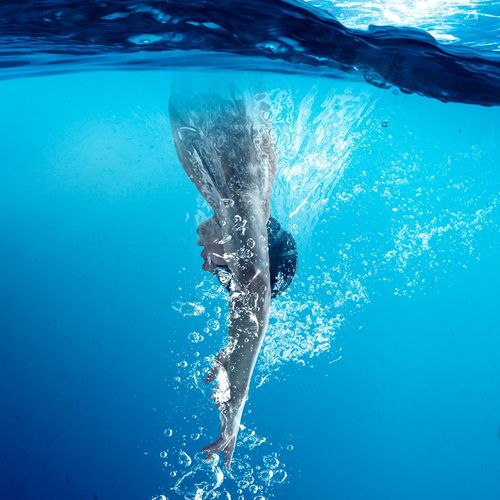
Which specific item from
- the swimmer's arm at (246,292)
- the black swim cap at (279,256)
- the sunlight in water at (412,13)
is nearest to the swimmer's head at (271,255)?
the black swim cap at (279,256)

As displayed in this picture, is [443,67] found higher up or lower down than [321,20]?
lower down

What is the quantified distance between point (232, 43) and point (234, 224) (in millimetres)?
3449

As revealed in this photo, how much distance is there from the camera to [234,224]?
9.66ft

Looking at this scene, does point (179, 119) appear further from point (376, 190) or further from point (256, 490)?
point (376, 190)

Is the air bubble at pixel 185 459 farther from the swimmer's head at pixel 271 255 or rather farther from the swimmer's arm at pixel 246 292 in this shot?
the swimmer's arm at pixel 246 292

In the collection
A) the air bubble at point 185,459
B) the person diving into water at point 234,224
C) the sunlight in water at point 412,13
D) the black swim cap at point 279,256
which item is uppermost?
the sunlight in water at point 412,13

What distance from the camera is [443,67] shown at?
19.7 feet

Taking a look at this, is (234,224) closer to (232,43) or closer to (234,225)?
(234,225)

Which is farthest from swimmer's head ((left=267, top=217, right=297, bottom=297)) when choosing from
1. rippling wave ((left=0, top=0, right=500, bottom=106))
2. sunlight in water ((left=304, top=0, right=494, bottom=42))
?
sunlight in water ((left=304, top=0, right=494, bottom=42))

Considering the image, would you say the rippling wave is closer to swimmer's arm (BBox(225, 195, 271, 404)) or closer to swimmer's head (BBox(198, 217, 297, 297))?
swimmer's head (BBox(198, 217, 297, 297))

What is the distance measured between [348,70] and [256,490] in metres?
18.2

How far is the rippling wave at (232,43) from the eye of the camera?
443 cm

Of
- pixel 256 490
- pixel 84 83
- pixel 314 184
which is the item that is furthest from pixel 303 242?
pixel 256 490

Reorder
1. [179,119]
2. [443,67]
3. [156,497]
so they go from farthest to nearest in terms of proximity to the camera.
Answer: [156,497], [443,67], [179,119]
